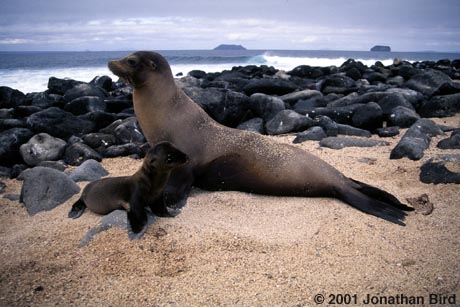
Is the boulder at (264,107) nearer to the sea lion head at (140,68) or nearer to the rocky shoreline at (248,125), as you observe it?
the rocky shoreline at (248,125)

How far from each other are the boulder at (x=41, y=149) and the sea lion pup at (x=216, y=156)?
2.85 metres

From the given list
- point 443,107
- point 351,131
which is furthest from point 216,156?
point 443,107

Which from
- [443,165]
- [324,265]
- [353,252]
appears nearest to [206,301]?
[324,265]

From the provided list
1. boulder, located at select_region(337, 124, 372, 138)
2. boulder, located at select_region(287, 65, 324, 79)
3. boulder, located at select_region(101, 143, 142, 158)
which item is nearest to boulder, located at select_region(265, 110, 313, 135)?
boulder, located at select_region(337, 124, 372, 138)

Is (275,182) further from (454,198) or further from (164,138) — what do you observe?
(454,198)

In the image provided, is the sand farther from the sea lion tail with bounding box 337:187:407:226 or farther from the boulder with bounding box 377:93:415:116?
the boulder with bounding box 377:93:415:116

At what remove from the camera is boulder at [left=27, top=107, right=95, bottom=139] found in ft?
24.1

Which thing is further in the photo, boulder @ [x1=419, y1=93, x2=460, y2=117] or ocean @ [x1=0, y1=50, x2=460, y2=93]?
ocean @ [x1=0, y1=50, x2=460, y2=93]

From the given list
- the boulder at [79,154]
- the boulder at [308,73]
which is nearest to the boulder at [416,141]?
the boulder at [79,154]

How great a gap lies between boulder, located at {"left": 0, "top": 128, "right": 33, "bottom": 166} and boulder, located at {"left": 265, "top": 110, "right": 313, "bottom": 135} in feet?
14.3

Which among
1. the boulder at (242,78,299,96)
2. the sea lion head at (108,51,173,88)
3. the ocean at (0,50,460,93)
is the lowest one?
the ocean at (0,50,460,93)

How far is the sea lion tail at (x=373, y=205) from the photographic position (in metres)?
3.86

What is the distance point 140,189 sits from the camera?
3666 millimetres

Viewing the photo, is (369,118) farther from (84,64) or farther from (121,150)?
(84,64)
